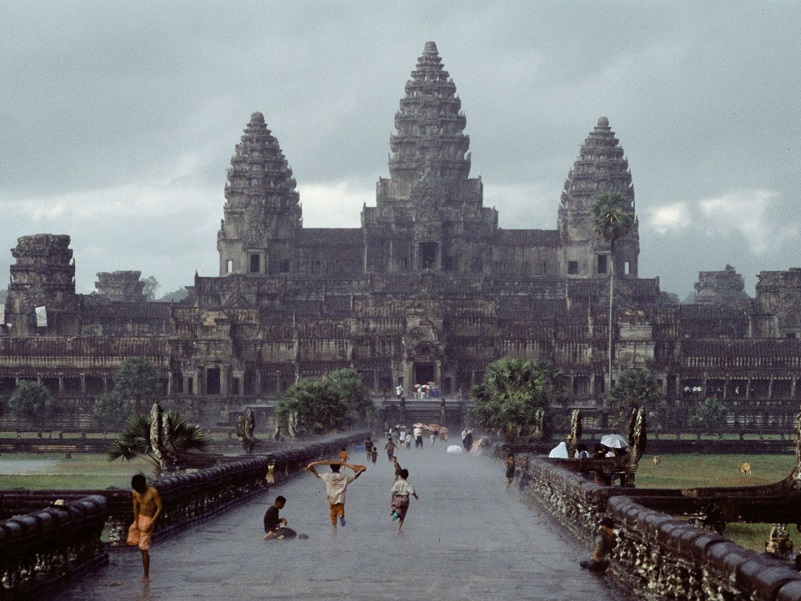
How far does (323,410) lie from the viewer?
303 feet

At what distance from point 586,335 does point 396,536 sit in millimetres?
119796

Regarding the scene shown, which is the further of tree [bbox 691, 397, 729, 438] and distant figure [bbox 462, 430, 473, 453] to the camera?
tree [bbox 691, 397, 729, 438]

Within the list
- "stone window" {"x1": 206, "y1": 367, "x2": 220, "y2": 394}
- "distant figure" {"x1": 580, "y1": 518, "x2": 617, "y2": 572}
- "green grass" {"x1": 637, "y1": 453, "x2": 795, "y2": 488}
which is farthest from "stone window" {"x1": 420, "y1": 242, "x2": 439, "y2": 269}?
"distant figure" {"x1": 580, "y1": 518, "x2": 617, "y2": 572}

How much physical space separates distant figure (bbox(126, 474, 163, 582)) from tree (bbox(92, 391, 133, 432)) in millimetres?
102012

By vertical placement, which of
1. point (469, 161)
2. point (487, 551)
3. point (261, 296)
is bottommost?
point (487, 551)

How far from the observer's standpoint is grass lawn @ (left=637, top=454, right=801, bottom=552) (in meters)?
74.7

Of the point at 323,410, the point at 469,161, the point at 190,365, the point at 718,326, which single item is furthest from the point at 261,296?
the point at 323,410

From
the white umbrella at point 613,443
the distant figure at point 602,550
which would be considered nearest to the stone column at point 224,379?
the white umbrella at point 613,443

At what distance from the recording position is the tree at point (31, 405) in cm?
13300

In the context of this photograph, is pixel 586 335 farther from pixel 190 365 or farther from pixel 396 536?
pixel 396 536

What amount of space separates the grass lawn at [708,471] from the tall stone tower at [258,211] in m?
86.3

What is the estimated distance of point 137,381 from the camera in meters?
139

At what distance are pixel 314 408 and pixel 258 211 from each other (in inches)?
3473

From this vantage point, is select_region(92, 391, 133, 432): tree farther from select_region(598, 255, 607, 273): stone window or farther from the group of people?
the group of people
